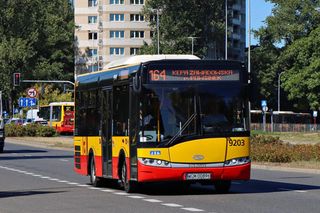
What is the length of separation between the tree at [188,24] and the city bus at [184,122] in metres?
85.5

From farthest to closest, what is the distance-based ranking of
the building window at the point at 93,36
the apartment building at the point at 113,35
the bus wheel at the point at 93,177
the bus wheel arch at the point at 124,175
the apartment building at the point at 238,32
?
the apartment building at the point at 238,32 < the building window at the point at 93,36 < the apartment building at the point at 113,35 < the bus wheel at the point at 93,177 < the bus wheel arch at the point at 124,175

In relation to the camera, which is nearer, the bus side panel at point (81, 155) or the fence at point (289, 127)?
the bus side panel at point (81, 155)

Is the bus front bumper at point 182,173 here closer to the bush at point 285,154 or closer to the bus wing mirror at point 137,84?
the bus wing mirror at point 137,84

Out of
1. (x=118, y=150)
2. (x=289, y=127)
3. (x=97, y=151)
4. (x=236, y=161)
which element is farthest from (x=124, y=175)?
(x=289, y=127)

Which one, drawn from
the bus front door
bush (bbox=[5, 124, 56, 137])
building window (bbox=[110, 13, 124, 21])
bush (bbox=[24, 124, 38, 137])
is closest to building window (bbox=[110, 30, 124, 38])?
building window (bbox=[110, 13, 124, 21])

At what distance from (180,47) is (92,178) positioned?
8316 centimetres

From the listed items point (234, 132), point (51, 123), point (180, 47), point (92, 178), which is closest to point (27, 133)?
point (51, 123)

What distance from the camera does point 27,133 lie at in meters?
74.6

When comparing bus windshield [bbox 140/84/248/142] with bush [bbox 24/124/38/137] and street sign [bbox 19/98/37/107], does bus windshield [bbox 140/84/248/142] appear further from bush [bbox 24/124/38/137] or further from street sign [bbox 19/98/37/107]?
bush [bbox 24/124/38/137]

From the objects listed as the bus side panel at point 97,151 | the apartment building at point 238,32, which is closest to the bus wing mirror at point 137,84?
the bus side panel at point 97,151

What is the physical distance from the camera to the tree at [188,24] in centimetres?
10581

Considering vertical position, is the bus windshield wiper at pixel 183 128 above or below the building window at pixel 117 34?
below

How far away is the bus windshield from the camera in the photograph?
18.7m

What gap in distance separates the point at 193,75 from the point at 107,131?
9.91 feet
